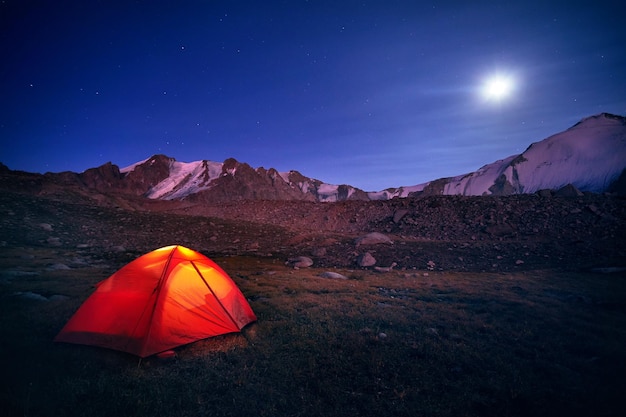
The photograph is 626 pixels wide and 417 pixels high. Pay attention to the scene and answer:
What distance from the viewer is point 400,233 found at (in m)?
24.4

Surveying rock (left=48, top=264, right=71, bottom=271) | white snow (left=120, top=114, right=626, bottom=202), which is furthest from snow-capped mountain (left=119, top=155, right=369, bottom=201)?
rock (left=48, top=264, right=71, bottom=271)

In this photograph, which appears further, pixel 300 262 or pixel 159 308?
pixel 300 262

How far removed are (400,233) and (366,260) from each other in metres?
9.21

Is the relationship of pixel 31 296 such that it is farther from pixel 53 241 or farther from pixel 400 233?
pixel 400 233

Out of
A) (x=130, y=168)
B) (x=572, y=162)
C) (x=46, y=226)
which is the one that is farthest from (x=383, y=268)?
(x=130, y=168)

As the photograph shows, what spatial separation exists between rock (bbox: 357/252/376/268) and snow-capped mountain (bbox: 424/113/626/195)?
119ft

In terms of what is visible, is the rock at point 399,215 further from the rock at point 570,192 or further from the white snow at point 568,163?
the white snow at point 568,163

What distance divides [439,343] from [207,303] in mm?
5751

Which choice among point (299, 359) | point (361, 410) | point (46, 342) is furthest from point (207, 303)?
point (361, 410)

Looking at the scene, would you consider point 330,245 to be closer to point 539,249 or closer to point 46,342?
point 539,249

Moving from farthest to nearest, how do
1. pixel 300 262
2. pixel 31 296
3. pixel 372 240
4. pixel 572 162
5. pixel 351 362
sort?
pixel 572 162
pixel 372 240
pixel 300 262
pixel 31 296
pixel 351 362

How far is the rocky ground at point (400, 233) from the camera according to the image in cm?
1608

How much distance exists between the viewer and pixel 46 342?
6141 mm

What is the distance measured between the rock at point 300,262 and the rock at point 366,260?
9.76 feet
